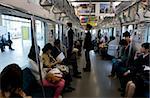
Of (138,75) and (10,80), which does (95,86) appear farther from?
(10,80)

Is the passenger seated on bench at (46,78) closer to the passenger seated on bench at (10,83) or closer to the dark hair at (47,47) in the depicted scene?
the dark hair at (47,47)

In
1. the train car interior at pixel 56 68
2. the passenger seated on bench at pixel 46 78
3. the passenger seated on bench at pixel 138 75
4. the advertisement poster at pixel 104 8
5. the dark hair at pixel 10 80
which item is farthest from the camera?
the advertisement poster at pixel 104 8

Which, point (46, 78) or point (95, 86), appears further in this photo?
point (95, 86)

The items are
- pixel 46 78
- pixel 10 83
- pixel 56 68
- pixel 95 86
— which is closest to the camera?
pixel 10 83

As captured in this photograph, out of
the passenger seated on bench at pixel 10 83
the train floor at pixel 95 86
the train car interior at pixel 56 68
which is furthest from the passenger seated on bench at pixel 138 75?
the passenger seated on bench at pixel 10 83

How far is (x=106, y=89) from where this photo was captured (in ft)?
16.4

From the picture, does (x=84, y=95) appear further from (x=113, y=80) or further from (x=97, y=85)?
(x=113, y=80)

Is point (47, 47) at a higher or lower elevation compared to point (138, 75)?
higher

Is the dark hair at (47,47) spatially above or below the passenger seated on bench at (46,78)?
above

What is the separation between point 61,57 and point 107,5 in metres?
5.35

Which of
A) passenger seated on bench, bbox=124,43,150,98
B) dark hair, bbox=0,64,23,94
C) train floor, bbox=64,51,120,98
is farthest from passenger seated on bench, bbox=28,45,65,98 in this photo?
dark hair, bbox=0,64,23,94

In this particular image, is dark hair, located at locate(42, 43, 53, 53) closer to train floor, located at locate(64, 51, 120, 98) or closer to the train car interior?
the train car interior

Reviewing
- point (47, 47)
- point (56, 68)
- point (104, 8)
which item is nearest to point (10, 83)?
point (56, 68)

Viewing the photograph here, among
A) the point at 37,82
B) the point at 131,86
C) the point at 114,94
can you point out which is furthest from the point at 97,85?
the point at 37,82
